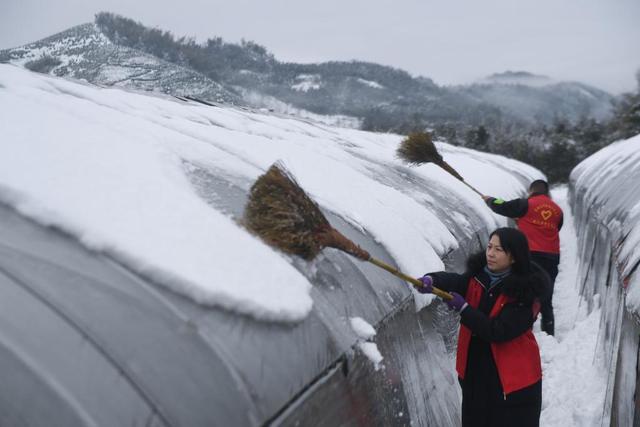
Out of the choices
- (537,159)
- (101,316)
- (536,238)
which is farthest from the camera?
(537,159)

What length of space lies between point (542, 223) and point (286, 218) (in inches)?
131

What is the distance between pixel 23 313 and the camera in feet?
3.40

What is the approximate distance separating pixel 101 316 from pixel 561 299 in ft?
20.8

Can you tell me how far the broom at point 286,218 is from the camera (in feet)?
5.49

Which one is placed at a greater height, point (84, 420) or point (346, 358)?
point (84, 420)

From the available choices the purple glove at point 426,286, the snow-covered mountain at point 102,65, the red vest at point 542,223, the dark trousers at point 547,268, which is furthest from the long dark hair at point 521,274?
the snow-covered mountain at point 102,65

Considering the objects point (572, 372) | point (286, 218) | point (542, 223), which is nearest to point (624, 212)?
point (542, 223)

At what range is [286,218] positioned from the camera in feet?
5.61

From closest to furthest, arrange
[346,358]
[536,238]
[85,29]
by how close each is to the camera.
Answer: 1. [346,358]
2. [536,238]
3. [85,29]

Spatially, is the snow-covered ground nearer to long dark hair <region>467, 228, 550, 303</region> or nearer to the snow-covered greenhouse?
the snow-covered greenhouse

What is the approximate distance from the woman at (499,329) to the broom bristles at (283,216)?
0.73 meters

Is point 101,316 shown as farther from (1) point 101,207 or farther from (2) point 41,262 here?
(1) point 101,207

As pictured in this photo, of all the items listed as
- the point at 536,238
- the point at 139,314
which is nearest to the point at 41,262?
the point at 139,314

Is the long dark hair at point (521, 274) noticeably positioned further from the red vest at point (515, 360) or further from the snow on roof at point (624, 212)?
the snow on roof at point (624, 212)
